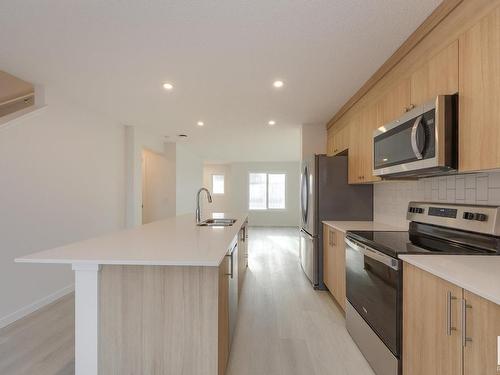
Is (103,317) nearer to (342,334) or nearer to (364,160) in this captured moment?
(342,334)

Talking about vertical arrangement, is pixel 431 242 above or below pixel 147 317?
above

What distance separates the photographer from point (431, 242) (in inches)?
71.6

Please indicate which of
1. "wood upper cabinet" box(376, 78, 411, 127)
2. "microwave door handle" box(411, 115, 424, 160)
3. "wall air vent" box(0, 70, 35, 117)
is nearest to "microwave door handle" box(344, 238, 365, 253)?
"microwave door handle" box(411, 115, 424, 160)

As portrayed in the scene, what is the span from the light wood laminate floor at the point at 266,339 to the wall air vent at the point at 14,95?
7.53 ft

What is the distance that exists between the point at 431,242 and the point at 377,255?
0.45 meters

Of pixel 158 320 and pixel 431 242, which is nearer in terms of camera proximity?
pixel 158 320

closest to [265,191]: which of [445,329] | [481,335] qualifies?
[445,329]

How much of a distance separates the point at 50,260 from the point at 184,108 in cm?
271

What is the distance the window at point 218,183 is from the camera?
11.0 meters

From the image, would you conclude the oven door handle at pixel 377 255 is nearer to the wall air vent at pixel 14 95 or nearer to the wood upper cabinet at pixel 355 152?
the wood upper cabinet at pixel 355 152

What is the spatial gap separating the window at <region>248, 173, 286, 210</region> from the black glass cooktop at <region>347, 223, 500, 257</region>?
294 inches

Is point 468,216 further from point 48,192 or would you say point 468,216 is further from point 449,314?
point 48,192

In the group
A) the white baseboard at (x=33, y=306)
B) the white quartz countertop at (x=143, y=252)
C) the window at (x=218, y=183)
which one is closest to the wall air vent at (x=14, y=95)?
the white baseboard at (x=33, y=306)

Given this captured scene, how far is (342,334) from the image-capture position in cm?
227
